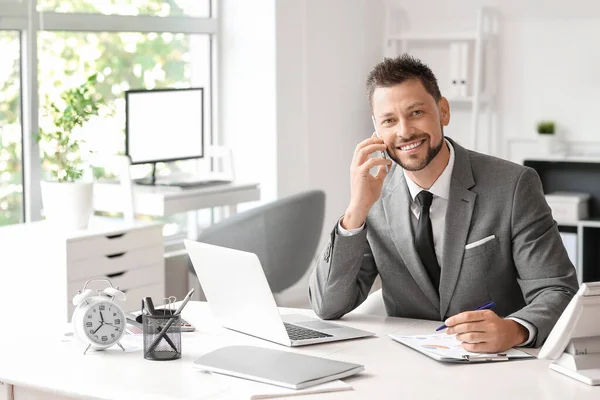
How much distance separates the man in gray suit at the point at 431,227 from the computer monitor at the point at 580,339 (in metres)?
0.38

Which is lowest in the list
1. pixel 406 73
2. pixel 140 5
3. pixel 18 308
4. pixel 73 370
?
pixel 18 308

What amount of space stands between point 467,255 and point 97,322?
A: 3.03 ft

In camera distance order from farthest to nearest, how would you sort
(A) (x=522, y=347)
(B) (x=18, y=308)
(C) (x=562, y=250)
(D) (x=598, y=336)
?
(B) (x=18, y=308)
(C) (x=562, y=250)
(A) (x=522, y=347)
(D) (x=598, y=336)

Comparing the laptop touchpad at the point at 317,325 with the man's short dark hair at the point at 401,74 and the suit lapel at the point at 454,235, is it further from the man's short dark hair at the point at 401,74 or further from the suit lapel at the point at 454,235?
the man's short dark hair at the point at 401,74

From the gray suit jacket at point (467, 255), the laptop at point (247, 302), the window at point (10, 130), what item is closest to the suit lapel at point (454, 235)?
the gray suit jacket at point (467, 255)

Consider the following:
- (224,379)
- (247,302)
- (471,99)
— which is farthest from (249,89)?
(224,379)

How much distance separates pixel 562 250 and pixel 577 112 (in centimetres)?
346

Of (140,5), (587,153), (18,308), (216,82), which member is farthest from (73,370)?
(587,153)

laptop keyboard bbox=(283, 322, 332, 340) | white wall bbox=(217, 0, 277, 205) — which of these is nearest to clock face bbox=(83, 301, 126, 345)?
laptop keyboard bbox=(283, 322, 332, 340)

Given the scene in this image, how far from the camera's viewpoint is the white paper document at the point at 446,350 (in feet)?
6.76

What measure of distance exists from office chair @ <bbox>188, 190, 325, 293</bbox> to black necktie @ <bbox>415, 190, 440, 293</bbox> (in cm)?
203

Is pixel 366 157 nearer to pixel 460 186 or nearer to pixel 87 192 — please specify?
pixel 460 186

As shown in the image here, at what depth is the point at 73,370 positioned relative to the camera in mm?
2061

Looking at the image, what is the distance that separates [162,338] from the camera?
7.00ft
